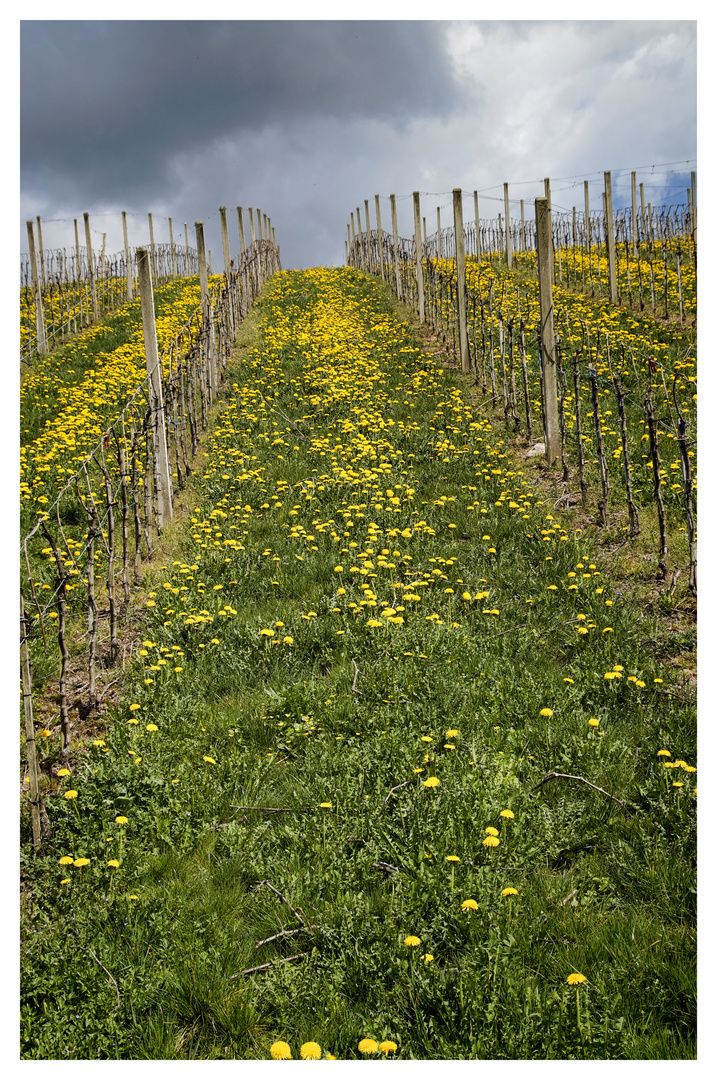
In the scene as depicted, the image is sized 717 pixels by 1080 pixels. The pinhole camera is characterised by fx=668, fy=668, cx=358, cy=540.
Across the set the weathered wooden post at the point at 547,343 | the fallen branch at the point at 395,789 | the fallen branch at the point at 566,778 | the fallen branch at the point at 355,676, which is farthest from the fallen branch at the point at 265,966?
the weathered wooden post at the point at 547,343

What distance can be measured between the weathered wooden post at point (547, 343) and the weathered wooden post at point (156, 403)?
5.11 m

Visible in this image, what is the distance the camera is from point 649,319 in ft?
54.6

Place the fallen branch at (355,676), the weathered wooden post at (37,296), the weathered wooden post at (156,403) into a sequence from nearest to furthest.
A: the fallen branch at (355,676) < the weathered wooden post at (156,403) < the weathered wooden post at (37,296)

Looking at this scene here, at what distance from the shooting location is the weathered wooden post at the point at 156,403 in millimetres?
8297

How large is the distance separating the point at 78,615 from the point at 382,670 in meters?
3.23

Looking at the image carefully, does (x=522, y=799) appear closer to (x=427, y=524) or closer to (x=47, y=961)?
Result: (x=47, y=961)

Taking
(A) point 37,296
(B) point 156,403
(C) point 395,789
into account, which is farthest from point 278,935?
(A) point 37,296

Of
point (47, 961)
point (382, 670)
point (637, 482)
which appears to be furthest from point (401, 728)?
point (637, 482)

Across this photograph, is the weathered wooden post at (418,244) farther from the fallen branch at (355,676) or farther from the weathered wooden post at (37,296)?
the fallen branch at (355,676)

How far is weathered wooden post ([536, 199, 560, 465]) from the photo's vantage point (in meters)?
9.09

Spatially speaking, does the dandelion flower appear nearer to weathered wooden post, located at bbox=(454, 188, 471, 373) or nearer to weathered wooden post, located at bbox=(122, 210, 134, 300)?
weathered wooden post, located at bbox=(454, 188, 471, 373)

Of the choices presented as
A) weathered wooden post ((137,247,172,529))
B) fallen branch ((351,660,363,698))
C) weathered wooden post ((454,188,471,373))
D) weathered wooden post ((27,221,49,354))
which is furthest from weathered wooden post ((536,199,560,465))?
weathered wooden post ((27,221,49,354))

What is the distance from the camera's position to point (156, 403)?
834 centimetres

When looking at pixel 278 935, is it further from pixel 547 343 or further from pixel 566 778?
pixel 547 343
